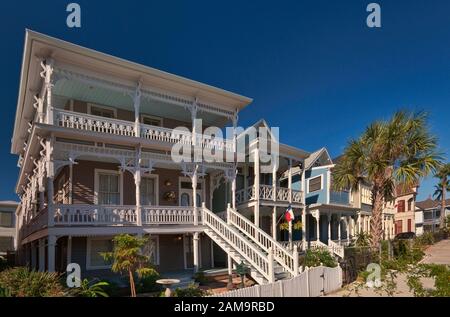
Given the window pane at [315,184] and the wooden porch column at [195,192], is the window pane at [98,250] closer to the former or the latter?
the wooden porch column at [195,192]

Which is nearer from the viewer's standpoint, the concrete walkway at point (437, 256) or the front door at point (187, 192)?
the front door at point (187, 192)

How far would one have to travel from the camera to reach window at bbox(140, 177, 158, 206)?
16.7m

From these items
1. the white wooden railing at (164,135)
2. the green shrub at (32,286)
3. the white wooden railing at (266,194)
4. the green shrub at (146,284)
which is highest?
the white wooden railing at (164,135)

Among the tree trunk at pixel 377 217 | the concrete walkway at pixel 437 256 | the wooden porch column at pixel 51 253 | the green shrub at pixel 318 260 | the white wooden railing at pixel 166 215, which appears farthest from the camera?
the concrete walkway at pixel 437 256

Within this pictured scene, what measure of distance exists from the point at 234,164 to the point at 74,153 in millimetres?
7659

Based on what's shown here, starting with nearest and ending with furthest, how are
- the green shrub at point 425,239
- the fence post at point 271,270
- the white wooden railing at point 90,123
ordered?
the fence post at point 271,270, the white wooden railing at point 90,123, the green shrub at point 425,239

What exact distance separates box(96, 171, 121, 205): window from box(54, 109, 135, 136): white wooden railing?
2126 millimetres

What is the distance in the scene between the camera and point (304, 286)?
10.6 meters

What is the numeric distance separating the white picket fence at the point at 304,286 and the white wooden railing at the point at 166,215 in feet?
20.1

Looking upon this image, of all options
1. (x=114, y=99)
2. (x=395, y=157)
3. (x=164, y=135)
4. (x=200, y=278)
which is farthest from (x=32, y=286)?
(x=395, y=157)

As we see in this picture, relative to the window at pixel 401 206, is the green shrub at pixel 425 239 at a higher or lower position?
lower

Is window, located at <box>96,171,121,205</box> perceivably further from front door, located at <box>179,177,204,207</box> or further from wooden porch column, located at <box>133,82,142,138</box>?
front door, located at <box>179,177,204,207</box>

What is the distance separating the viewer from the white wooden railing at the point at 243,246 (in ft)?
38.9

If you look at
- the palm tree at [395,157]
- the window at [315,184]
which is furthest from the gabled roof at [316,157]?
the palm tree at [395,157]
